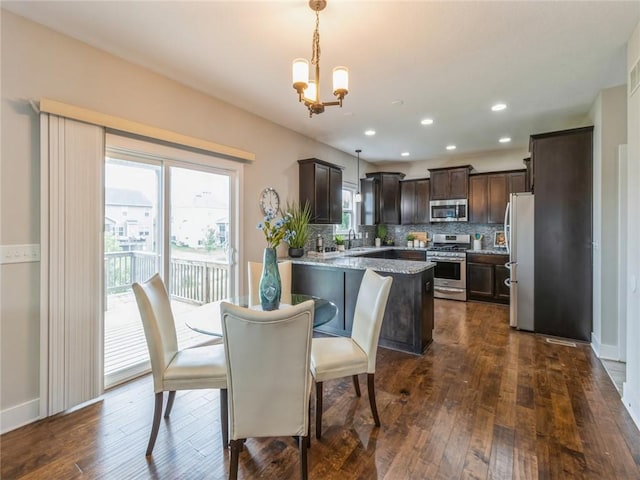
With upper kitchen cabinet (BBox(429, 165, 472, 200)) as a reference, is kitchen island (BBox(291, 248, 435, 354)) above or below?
below

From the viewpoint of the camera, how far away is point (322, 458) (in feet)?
5.98

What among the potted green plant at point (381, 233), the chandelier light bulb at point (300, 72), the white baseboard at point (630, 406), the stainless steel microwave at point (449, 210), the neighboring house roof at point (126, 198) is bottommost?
the white baseboard at point (630, 406)

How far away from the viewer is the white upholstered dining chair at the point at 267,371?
4.79ft

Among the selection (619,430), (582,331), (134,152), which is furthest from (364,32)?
(582,331)

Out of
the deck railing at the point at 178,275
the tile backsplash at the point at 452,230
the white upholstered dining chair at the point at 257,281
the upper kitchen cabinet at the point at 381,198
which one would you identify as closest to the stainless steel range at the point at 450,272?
the tile backsplash at the point at 452,230

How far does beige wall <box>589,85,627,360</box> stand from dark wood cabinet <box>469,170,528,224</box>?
2276 millimetres

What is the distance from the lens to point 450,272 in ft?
19.0

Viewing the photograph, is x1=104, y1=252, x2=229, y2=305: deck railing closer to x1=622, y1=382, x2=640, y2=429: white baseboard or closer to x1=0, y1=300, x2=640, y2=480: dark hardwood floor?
x1=0, y1=300, x2=640, y2=480: dark hardwood floor

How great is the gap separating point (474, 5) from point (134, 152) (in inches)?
115

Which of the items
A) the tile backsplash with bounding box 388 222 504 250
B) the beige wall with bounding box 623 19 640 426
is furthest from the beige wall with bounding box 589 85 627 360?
the tile backsplash with bounding box 388 222 504 250

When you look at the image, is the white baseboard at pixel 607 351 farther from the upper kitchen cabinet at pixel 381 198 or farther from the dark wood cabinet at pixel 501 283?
the upper kitchen cabinet at pixel 381 198

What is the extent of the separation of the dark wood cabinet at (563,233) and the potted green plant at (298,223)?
3.07 meters

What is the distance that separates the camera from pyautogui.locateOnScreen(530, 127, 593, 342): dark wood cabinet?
12.1 ft

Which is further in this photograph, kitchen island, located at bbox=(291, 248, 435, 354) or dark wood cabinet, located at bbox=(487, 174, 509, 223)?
dark wood cabinet, located at bbox=(487, 174, 509, 223)
